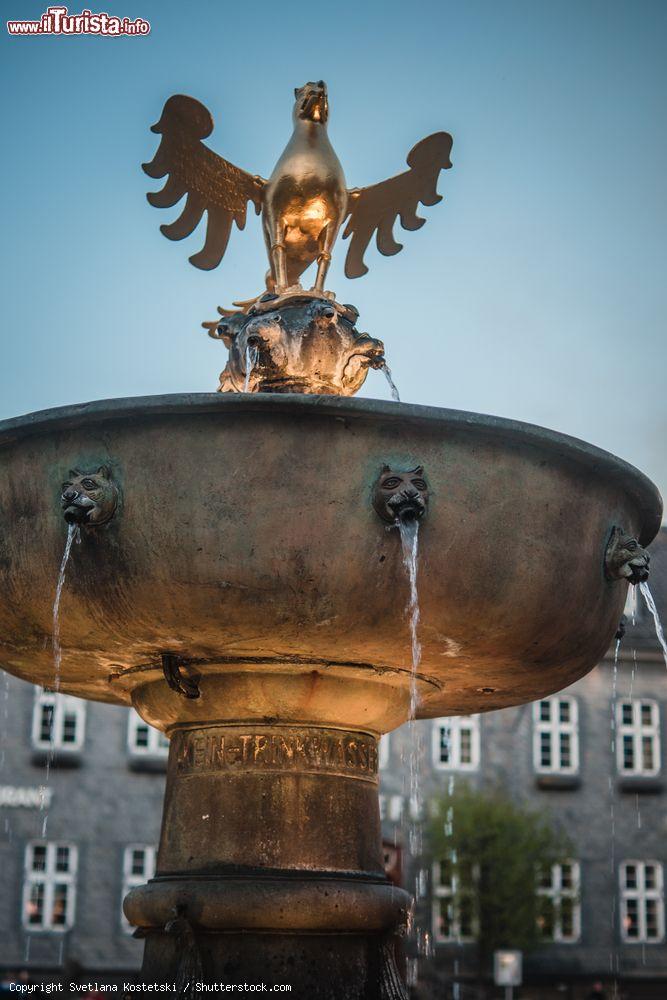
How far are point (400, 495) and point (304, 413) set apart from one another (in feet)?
1.27

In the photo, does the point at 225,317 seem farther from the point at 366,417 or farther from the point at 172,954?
the point at 172,954

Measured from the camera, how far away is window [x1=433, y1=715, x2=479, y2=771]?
1077 inches

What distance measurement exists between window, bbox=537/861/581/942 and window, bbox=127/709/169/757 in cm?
787

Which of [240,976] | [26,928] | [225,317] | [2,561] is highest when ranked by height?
[225,317]

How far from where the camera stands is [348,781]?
4844 millimetres

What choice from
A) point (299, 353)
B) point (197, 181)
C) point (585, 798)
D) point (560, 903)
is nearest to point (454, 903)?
point (560, 903)

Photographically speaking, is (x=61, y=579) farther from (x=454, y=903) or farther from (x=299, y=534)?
(x=454, y=903)

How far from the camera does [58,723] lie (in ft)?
83.6

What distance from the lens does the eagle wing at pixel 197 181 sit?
6320 millimetres

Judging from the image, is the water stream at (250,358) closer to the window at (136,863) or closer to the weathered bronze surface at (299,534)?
the weathered bronze surface at (299,534)

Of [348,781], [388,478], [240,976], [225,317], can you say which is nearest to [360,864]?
[348,781]

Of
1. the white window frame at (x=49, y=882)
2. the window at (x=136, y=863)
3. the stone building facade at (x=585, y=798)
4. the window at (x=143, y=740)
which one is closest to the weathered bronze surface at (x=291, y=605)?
the white window frame at (x=49, y=882)

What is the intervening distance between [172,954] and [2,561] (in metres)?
1.47

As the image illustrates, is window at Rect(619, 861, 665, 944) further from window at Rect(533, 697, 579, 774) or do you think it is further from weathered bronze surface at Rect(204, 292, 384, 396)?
weathered bronze surface at Rect(204, 292, 384, 396)
